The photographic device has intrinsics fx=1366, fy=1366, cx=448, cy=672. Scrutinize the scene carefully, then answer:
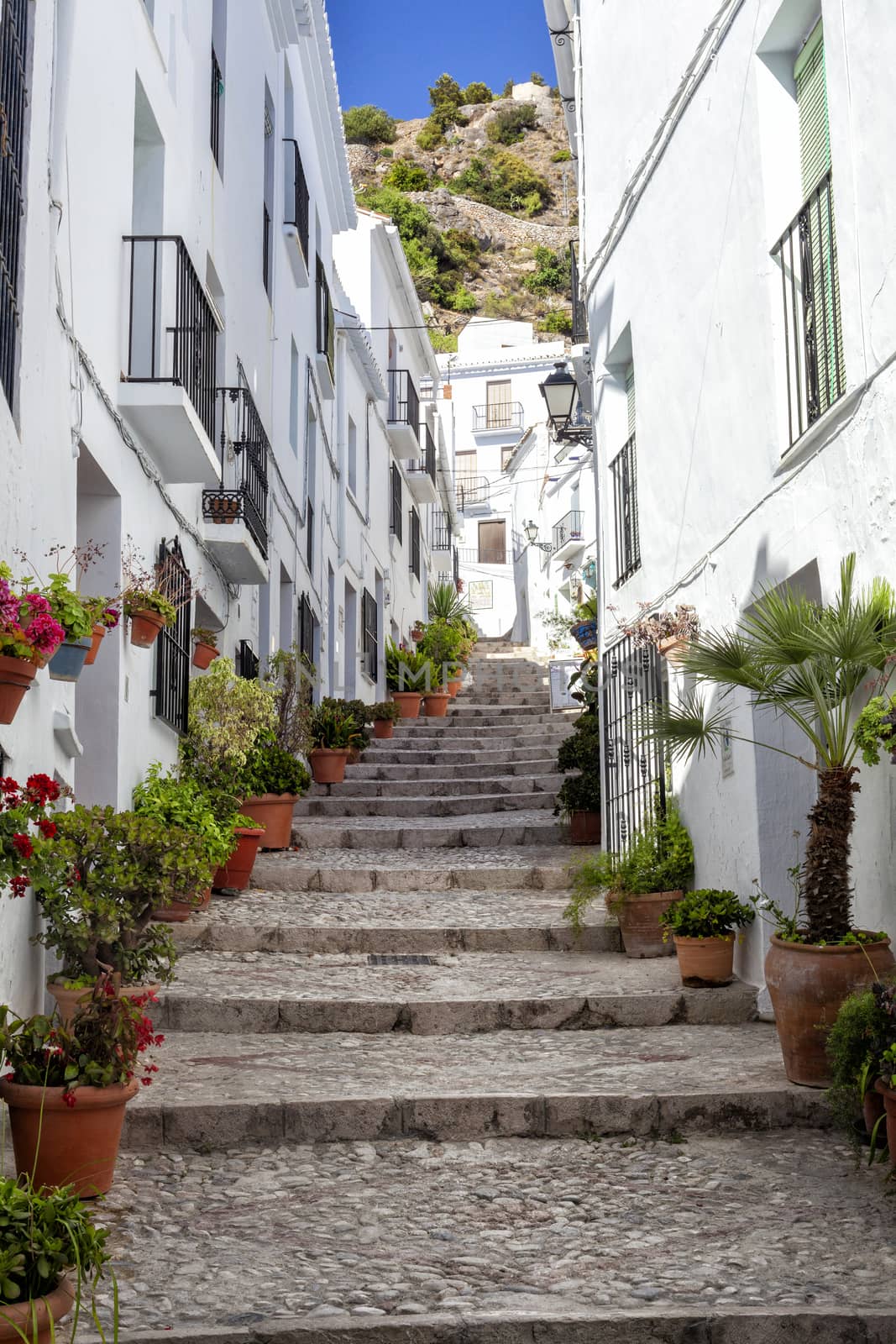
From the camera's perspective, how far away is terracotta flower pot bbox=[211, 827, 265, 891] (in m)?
9.67

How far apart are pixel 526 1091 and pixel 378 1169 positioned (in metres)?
0.80

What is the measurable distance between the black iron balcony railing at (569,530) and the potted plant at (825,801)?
24.2 metres

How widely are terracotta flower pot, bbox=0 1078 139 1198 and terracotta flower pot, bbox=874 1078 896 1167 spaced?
2.56 m

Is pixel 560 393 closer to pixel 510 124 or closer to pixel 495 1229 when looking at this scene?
pixel 495 1229

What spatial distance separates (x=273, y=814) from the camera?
36.2 ft

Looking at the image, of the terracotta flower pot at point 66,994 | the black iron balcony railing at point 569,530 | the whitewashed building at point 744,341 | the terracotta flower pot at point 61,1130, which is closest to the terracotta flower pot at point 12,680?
the terracotta flower pot at point 61,1130

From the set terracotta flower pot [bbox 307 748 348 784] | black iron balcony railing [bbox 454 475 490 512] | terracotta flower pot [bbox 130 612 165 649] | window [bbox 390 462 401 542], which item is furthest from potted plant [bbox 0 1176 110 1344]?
black iron balcony railing [bbox 454 475 490 512]

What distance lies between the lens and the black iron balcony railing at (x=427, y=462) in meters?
26.6

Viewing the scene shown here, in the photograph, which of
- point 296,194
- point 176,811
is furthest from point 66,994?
point 296,194

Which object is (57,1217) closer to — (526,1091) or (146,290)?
(526,1091)

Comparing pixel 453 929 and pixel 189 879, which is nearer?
pixel 189 879

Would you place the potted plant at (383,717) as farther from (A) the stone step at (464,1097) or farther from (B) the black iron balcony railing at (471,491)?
(B) the black iron balcony railing at (471,491)

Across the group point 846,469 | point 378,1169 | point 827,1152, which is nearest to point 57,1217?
point 378,1169

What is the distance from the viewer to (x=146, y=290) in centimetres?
864
